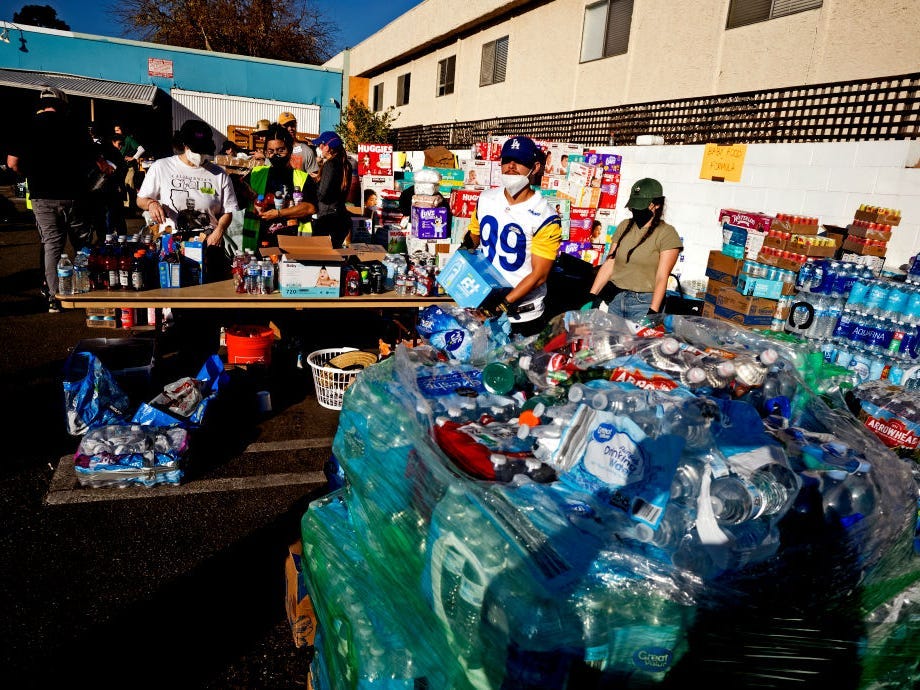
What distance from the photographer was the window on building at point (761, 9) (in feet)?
28.2

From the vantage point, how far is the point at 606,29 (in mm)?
12461

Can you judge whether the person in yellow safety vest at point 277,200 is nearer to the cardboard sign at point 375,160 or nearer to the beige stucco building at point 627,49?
the cardboard sign at point 375,160

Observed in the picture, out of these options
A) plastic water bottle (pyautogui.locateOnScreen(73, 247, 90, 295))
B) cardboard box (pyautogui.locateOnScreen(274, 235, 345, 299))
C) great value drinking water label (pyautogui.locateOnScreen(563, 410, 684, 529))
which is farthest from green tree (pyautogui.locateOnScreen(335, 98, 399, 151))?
great value drinking water label (pyautogui.locateOnScreen(563, 410, 684, 529))

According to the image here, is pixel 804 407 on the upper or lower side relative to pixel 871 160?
lower

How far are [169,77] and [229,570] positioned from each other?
89.8 feet

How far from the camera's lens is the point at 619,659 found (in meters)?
1.60

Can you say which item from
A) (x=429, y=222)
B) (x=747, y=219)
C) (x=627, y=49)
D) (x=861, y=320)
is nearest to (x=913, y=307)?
(x=861, y=320)

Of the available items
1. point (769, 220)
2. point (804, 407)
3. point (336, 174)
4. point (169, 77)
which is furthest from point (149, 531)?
point (169, 77)

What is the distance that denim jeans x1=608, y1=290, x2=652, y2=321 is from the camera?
5224 millimetres

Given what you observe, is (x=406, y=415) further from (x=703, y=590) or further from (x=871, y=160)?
(x=871, y=160)

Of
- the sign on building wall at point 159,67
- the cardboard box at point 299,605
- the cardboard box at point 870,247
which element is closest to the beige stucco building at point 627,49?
the cardboard box at point 870,247

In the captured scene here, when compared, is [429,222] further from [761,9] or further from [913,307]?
[761,9]

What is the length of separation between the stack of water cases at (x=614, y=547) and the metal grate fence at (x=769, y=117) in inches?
226

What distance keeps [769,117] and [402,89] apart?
18.8 meters
